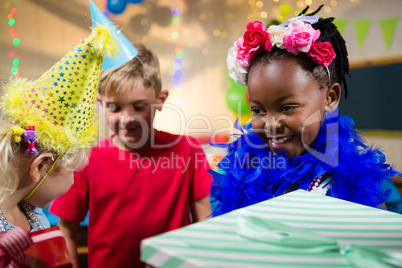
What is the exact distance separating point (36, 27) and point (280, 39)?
2246 millimetres

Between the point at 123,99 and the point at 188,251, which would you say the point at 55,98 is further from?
the point at 188,251

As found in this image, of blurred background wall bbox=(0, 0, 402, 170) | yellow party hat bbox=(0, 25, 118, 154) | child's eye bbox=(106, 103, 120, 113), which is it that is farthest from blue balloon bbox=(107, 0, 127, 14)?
yellow party hat bbox=(0, 25, 118, 154)

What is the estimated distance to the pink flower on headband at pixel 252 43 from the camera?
2.85 ft

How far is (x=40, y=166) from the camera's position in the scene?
0.94m

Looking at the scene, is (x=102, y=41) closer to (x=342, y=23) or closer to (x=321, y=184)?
(x=321, y=184)

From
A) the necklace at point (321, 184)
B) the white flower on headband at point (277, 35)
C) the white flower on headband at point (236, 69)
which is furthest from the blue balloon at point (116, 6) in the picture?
the necklace at point (321, 184)

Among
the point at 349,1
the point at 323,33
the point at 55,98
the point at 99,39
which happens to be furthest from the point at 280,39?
the point at 349,1

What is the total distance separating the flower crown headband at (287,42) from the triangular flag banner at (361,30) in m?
1.93

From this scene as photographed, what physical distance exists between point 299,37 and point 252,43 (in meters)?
0.12

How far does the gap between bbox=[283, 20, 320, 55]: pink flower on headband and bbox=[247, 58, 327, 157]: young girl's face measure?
0.10ft

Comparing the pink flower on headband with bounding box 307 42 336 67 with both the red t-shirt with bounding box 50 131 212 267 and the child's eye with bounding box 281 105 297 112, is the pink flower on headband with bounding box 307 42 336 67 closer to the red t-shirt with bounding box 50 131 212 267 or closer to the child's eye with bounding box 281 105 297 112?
the child's eye with bounding box 281 105 297 112

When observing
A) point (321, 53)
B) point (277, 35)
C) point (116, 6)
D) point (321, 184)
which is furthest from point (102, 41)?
point (116, 6)

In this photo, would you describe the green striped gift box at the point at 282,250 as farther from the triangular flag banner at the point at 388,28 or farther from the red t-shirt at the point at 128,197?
the triangular flag banner at the point at 388,28

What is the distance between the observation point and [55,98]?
931 millimetres
